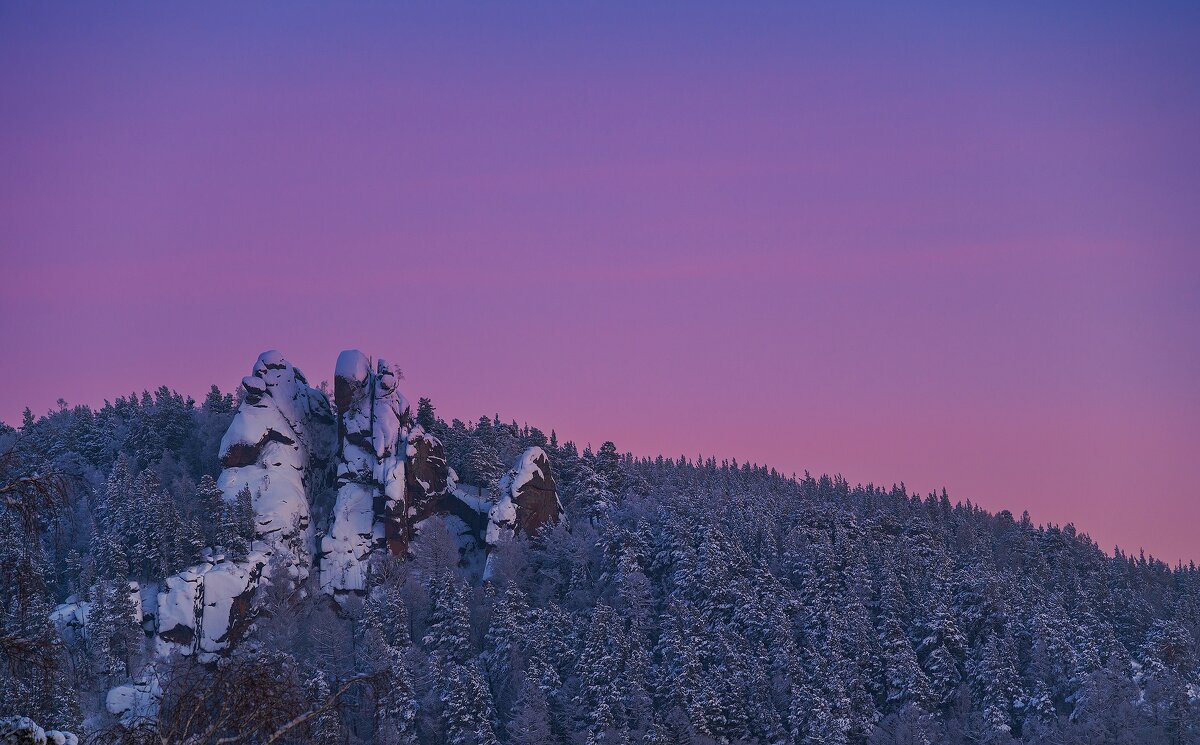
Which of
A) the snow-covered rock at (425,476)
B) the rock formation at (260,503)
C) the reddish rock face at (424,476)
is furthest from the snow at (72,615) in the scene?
the reddish rock face at (424,476)

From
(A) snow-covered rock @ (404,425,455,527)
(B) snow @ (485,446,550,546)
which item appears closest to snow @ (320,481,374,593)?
(A) snow-covered rock @ (404,425,455,527)

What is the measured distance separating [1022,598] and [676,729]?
45586mm

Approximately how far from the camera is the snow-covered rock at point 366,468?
444 feet

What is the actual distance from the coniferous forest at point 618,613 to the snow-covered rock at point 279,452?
4.37ft

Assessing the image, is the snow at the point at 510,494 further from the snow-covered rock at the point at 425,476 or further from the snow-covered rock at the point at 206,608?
the snow-covered rock at the point at 206,608

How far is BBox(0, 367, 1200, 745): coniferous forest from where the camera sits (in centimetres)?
10538

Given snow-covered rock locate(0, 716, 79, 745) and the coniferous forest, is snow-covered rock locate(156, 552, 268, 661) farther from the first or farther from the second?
snow-covered rock locate(0, 716, 79, 745)

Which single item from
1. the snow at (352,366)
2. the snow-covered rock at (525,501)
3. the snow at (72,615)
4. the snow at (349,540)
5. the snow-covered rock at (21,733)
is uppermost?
the snow at (352,366)

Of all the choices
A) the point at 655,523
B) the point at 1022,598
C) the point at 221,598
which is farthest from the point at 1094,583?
the point at 221,598

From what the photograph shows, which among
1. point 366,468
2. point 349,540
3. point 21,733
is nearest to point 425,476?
point 366,468

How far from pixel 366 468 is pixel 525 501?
16.9m

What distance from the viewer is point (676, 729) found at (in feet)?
332

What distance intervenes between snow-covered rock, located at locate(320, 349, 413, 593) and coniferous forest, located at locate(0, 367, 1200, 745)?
1184mm

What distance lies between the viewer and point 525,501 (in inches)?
5610
